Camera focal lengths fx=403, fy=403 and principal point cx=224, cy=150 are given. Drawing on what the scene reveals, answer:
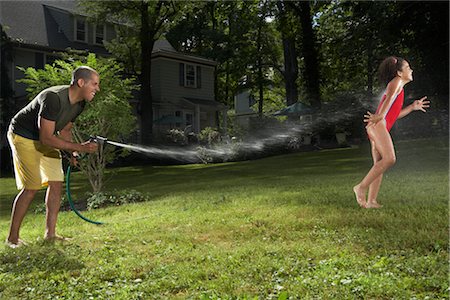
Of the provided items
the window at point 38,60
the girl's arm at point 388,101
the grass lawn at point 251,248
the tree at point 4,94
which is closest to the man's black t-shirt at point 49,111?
the grass lawn at point 251,248

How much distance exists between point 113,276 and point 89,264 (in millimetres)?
Answer: 466

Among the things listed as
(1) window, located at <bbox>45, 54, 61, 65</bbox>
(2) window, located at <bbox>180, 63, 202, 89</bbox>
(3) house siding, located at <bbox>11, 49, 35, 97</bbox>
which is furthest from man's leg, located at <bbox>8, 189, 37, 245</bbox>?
(2) window, located at <bbox>180, 63, 202, 89</bbox>

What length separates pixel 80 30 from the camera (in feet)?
72.3

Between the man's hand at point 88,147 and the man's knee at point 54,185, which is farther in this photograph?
the man's knee at point 54,185

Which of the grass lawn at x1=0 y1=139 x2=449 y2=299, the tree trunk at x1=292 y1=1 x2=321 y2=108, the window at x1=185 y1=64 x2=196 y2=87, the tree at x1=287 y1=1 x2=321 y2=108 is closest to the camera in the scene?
the grass lawn at x1=0 y1=139 x2=449 y2=299

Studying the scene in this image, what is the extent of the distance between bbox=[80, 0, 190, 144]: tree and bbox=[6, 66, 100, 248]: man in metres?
14.5

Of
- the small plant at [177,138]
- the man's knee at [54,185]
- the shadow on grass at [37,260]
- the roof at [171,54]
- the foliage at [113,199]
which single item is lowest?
the shadow on grass at [37,260]

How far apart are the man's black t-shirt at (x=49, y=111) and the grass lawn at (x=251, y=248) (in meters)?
1.30

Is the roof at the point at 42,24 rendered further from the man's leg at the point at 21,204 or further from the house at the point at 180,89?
the man's leg at the point at 21,204

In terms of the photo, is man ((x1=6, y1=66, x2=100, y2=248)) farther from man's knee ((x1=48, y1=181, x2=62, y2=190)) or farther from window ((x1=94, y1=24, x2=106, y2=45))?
window ((x1=94, y1=24, x2=106, y2=45))

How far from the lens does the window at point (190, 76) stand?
25453mm

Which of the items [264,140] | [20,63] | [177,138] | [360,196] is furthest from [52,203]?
[20,63]

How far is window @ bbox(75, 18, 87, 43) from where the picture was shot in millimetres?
21922

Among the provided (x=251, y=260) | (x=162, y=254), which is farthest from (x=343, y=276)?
(x=162, y=254)
